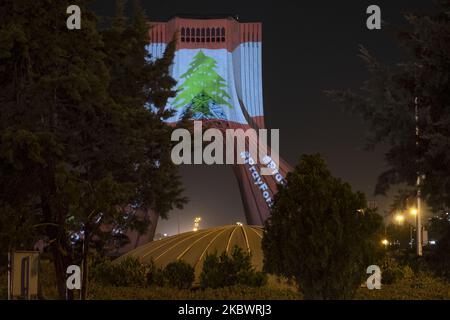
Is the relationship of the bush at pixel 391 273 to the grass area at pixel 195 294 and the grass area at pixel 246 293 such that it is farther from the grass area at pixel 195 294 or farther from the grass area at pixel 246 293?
the grass area at pixel 195 294

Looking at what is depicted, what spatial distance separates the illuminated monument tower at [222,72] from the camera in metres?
50.5

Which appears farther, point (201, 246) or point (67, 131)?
point (201, 246)

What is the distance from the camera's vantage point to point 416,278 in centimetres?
2277

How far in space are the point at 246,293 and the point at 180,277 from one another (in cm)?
311

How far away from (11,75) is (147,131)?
349 centimetres

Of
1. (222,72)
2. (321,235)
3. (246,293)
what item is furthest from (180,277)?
(222,72)

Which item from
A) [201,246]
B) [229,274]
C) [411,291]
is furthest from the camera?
[201,246]

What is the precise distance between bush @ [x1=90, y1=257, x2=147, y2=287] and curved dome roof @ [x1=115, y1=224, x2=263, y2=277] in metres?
1.91

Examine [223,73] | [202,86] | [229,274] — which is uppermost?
[223,73]

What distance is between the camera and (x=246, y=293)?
1817 centimetres

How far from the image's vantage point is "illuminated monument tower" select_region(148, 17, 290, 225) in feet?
166

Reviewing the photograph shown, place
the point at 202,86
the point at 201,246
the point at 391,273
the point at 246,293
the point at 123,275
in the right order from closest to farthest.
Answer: the point at 246,293
the point at 123,275
the point at 391,273
the point at 201,246
the point at 202,86

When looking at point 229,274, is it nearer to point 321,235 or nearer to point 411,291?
point 411,291
